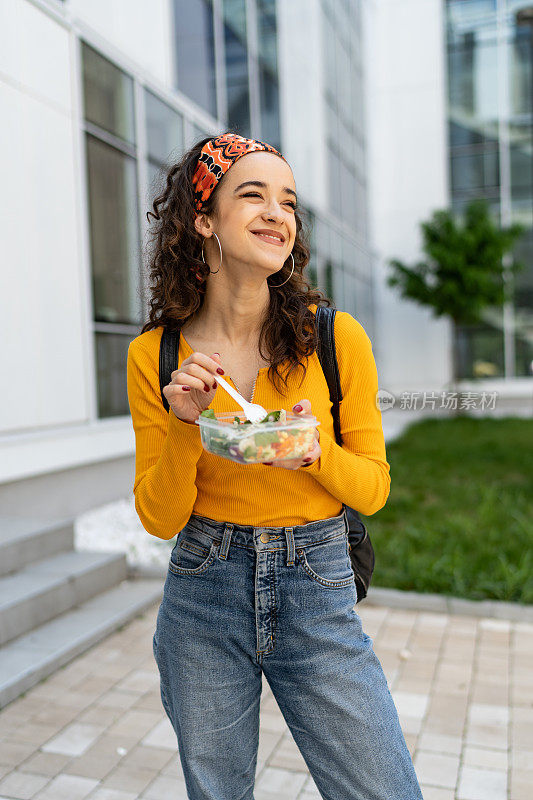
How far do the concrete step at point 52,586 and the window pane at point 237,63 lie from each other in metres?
6.66

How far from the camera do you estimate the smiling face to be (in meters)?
1.56

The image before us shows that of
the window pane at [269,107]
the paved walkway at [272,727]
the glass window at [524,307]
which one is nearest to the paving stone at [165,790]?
the paved walkway at [272,727]

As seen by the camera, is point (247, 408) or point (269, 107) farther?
point (269, 107)

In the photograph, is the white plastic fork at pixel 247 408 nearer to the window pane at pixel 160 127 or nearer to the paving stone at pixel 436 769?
the paving stone at pixel 436 769

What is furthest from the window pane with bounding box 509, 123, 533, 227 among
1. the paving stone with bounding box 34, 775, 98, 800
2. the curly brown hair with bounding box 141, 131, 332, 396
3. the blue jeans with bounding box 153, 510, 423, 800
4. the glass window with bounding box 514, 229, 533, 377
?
the blue jeans with bounding box 153, 510, 423, 800

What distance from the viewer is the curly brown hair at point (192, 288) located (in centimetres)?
161

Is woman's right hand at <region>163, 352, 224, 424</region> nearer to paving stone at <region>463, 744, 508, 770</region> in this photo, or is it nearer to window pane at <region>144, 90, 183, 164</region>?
paving stone at <region>463, 744, 508, 770</region>

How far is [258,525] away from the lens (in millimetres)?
1569

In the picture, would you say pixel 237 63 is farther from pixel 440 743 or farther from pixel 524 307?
pixel 524 307

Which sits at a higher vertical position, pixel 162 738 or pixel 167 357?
pixel 167 357

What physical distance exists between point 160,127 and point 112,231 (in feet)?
5.44

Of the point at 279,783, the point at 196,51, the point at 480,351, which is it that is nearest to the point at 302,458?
the point at 279,783

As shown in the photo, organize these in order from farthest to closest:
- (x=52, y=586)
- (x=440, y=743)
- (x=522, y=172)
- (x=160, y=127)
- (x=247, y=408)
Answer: (x=522, y=172) → (x=160, y=127) → (x=52, y=586) → (x=440, y=743) → (x=247, y=408)

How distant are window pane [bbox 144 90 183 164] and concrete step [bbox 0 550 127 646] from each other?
4431mm
